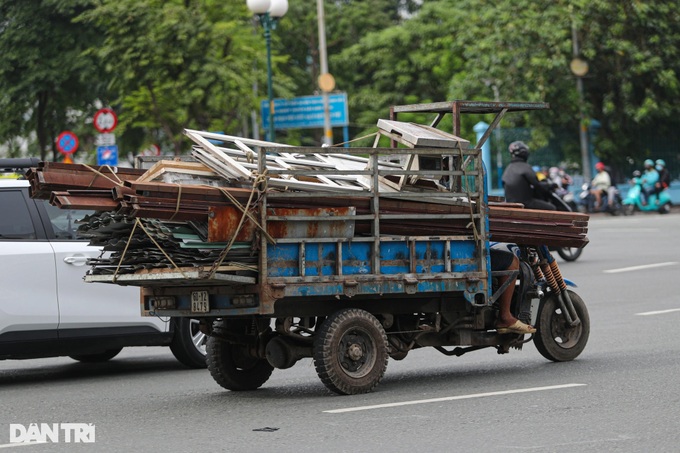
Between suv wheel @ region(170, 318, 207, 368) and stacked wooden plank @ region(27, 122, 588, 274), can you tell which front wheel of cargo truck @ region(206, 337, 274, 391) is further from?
suv wheel @ region(170, 318, 207, 368)

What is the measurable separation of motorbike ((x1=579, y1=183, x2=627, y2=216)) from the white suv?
93.9 ft

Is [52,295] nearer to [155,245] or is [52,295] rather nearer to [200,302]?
[200,302]

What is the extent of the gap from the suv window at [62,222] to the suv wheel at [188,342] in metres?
1.19

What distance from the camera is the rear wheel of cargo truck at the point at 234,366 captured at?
994 cm

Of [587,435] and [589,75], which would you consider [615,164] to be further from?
[587,435]

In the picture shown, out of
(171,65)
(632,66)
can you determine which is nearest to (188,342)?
(171,65)

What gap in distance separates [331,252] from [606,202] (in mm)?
30711

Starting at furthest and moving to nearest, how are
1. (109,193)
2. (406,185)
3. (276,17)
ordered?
(276,17), (406,185), (109,193)


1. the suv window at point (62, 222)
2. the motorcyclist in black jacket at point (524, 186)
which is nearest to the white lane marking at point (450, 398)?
the suv window at point (62, 222)

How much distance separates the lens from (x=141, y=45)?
31250 millimetres

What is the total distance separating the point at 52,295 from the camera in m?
10.9

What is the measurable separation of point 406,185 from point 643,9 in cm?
3217

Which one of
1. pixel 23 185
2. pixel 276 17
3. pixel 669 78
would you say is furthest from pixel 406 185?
pixel 669 78

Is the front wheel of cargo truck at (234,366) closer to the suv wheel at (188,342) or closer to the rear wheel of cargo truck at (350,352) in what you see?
the rear wheel of cargo truck at (350,352)
